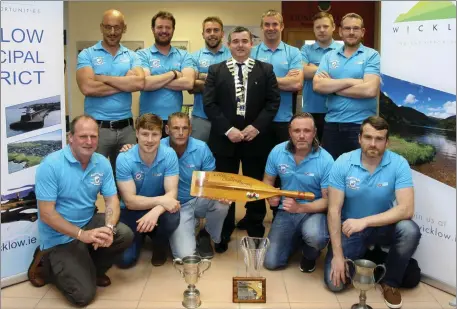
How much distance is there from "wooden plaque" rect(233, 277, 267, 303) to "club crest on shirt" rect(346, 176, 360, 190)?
2.48 feet

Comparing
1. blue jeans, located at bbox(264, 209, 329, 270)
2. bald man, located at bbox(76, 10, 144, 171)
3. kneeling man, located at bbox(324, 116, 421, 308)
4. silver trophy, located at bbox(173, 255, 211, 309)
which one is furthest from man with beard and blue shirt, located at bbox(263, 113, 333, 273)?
bald man, located at bbox(76, 10, 144, 171)

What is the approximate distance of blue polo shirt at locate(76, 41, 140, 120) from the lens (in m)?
3.50

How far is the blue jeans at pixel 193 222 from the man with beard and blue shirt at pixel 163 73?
2.48 ft

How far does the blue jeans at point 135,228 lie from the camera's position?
3164mm

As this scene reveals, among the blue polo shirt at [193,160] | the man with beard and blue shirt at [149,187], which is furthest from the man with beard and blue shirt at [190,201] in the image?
the man with beard and blue shirt at [149,187]

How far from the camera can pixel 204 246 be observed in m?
3.46

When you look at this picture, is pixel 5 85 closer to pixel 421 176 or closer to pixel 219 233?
pixel 219 233

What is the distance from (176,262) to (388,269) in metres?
1.22

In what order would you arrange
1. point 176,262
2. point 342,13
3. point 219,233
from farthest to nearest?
point 342,13 → point 219,233 → point 176,262

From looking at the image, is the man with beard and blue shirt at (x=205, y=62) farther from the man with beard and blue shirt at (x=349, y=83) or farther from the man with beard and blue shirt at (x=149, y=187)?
the man with beard and blue shirt at (x=349, y=83)

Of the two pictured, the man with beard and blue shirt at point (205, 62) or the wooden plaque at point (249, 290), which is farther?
the man with beard and blue shirt at point (205, 62)

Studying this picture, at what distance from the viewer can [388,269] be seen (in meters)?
2.77

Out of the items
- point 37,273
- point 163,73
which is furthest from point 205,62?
point 37,273

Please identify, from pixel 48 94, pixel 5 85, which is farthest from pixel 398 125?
pixel 5 85
